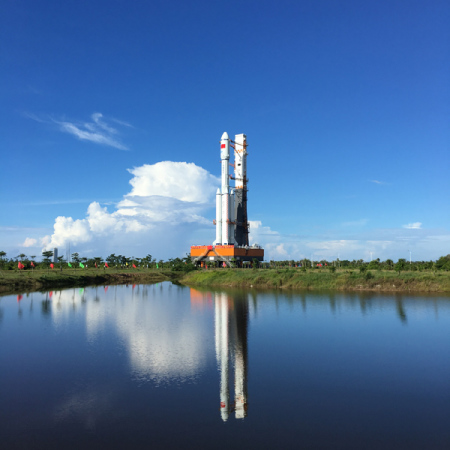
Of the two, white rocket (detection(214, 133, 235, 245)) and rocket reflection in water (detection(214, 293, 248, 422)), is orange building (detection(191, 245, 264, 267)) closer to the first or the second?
→ white rocket (detection(214, 133, 235, 245))

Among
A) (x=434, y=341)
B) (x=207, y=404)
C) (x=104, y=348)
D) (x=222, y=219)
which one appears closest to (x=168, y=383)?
(x=207, y=404)

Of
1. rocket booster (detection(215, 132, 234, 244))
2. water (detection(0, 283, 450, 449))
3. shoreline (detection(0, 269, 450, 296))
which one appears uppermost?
rocket booster (detection(215, 132, 234, 244))

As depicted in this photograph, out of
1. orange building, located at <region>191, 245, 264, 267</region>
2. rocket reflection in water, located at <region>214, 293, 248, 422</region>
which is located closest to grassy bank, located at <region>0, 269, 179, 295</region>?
orange building, located at <region>191, 245, 264, 267</region>

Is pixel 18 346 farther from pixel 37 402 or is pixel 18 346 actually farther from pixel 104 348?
pixel 37 402

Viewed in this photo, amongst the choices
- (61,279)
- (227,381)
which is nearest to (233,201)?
(61,279)

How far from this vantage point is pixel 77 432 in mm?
11844

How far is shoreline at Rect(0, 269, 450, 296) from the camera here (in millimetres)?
49938

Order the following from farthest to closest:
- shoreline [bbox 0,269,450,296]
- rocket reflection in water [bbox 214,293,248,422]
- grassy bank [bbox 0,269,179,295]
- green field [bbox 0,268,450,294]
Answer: grassy bank [bbox 0,269,179,295]
green field [bbox 0,268,450,294]
shoreline [bbox 0,269,450,296]
rocket reflection in water [bbox 214,293,248,422]

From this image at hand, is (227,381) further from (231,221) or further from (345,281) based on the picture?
(231,221)

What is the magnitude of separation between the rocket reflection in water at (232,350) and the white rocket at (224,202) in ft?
149

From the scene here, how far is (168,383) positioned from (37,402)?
494cm

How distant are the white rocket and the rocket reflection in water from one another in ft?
149

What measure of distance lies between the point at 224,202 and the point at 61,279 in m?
36.4

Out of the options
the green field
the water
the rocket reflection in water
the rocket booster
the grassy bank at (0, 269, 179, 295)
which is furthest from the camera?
the rocket booster
